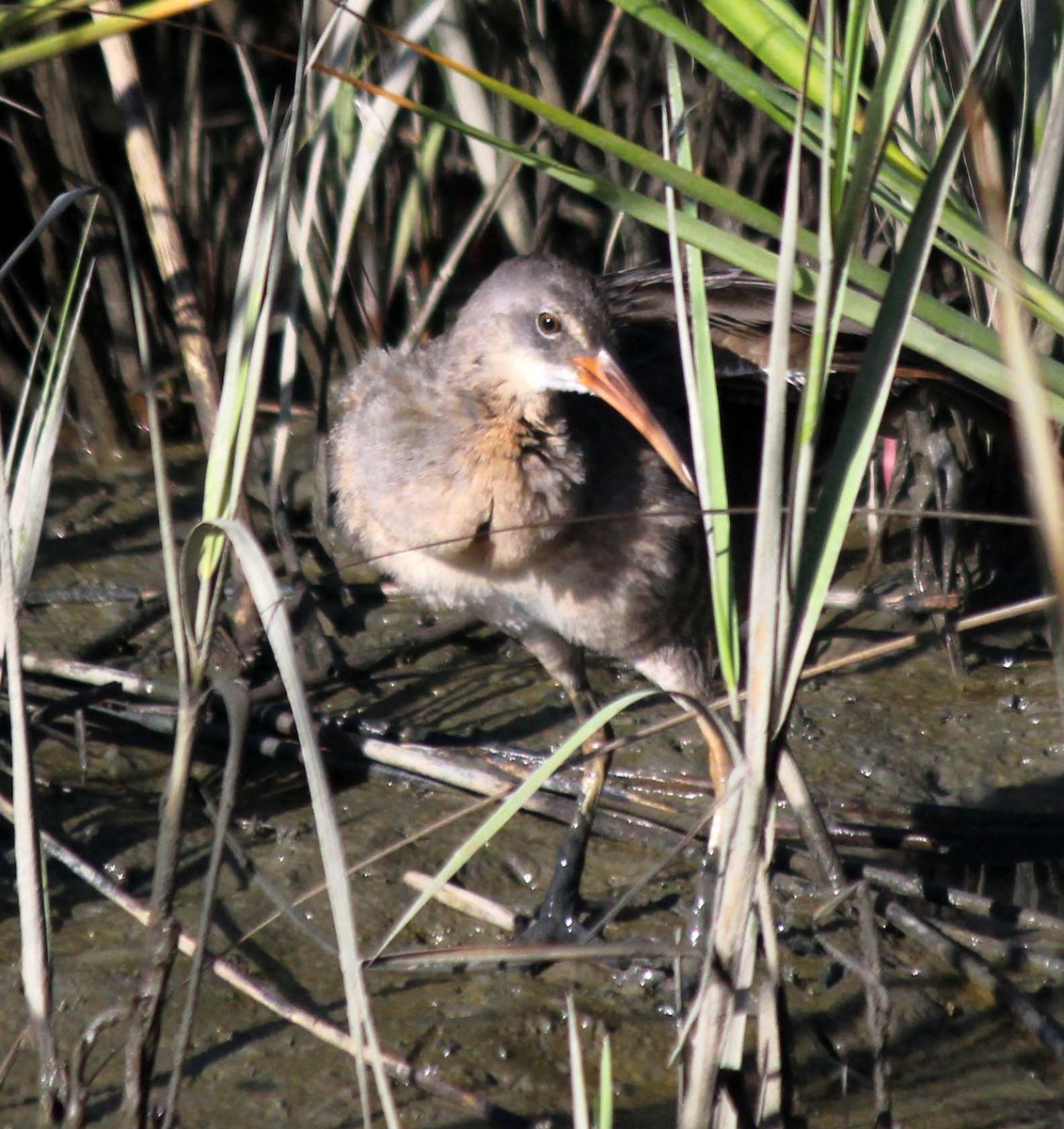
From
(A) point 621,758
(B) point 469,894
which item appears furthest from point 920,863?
(B) point 469,894

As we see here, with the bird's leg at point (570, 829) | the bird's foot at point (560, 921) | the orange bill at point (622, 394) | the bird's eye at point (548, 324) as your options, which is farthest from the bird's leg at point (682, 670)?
the bird's eye at point (548, 324)

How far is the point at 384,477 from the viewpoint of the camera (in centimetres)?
310

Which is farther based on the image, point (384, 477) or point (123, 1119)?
point (384, 477)

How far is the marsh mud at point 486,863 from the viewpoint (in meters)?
2.74

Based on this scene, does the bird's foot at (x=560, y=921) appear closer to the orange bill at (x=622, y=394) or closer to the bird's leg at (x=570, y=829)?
the bird's leg at (x=570, y=829)

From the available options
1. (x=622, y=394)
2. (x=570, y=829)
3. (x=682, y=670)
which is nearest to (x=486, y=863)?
(x=570, y=829)

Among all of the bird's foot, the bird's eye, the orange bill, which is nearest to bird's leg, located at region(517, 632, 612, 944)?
the bird's foot

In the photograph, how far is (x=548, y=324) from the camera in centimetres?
303

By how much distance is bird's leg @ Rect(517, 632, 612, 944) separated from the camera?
10.4 ft

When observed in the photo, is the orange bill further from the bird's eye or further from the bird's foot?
the bird's foot

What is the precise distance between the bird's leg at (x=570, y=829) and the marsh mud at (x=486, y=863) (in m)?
0.08

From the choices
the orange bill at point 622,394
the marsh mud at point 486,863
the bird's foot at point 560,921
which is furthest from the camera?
the bird's foot at point 560,921

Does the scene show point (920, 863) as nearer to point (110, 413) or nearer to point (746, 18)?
point (746, 18)

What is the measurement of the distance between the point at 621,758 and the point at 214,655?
1065mm
